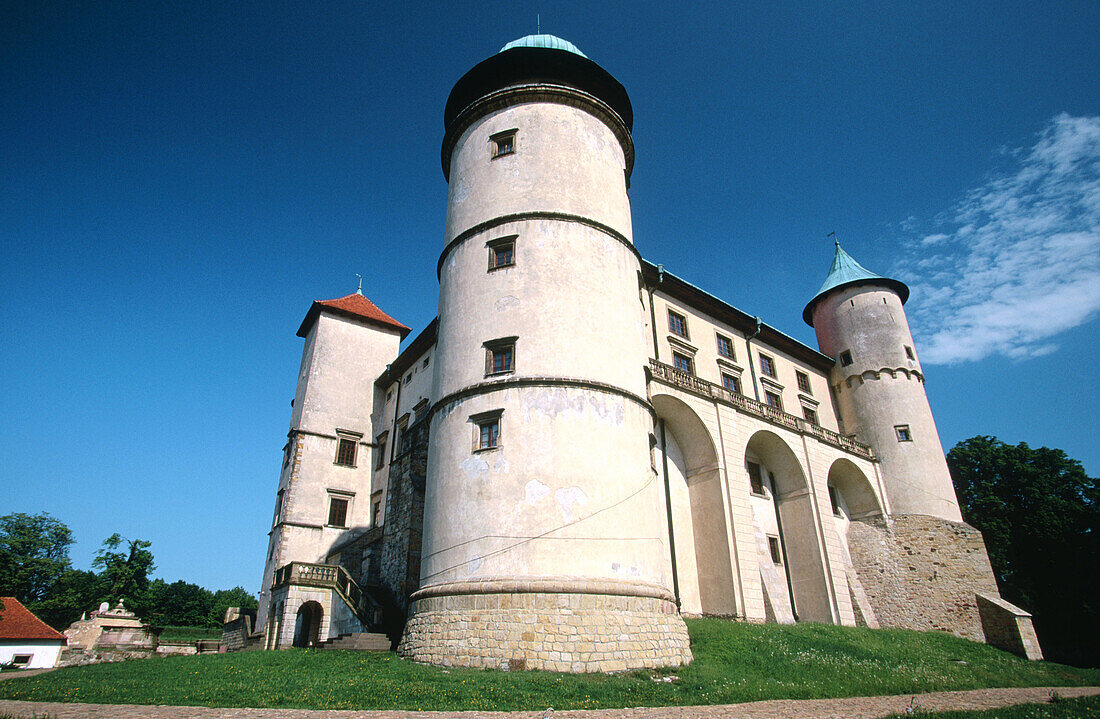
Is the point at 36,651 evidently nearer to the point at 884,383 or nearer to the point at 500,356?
the point at 500,356

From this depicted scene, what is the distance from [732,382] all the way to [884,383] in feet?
32.9

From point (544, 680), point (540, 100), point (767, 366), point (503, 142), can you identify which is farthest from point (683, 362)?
point (544, 680)

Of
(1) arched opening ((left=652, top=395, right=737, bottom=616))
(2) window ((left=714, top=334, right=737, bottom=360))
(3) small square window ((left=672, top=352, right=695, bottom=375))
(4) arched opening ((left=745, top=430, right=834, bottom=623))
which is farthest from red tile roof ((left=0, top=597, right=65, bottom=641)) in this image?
(2) window ((left=714, top=334, right=737, bottom=360))

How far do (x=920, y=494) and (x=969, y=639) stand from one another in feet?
22.4

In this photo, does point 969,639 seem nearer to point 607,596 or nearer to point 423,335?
point 607,596

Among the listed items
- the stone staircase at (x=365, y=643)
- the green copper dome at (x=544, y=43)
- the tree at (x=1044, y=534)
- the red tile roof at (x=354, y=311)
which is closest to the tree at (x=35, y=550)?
the red tile roof at (x=354, y=311)

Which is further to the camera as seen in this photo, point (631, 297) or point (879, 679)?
point (631, 297)

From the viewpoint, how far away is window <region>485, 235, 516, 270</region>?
18734mm

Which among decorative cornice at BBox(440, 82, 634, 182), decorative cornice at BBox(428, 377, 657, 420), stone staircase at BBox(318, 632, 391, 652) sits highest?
decorative cornice at BBox(440, 82, 634, 182)

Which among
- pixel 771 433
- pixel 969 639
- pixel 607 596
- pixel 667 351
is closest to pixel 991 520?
pixel 969 639

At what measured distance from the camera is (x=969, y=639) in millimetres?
25734

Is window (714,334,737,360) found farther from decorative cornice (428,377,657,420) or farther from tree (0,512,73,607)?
tree (0,512,73,607)

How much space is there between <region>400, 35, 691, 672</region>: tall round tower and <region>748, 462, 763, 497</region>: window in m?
11.2

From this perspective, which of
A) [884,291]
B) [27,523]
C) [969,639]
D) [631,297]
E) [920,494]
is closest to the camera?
[631,297]
